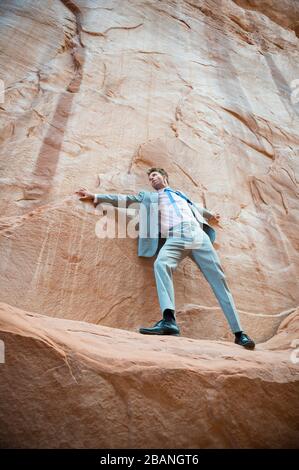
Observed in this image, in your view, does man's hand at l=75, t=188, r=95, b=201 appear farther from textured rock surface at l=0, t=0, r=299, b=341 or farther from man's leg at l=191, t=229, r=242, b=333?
man's leg at l=191, t=229, r=242, b=333

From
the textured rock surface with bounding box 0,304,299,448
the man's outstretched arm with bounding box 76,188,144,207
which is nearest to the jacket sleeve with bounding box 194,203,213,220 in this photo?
the man's outstretched arm with bounding box 76,188,144,207

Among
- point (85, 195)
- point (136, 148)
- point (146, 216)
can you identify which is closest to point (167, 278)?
point (146, 216)

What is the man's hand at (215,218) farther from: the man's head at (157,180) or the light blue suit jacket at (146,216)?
the man's head at (157,180)

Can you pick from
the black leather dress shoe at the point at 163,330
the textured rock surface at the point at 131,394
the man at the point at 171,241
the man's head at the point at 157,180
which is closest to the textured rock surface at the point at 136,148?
the man at the point at 171,241

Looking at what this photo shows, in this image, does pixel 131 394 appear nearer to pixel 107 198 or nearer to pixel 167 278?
pixel 167 278

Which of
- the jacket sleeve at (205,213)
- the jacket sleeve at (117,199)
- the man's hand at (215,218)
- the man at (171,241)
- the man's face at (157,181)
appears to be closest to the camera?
the man at (171,241)

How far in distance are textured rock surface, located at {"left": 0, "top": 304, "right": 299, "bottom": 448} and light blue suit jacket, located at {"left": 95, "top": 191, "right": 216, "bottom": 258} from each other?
6.32 ft

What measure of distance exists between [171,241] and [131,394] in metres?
2.39

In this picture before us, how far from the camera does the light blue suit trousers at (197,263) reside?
461 centimetres

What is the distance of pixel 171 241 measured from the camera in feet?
16.9

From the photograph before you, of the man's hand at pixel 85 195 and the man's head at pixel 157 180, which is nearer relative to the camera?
the man's hand at pixel 85 195

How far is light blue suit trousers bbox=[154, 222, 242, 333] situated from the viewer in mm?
4609

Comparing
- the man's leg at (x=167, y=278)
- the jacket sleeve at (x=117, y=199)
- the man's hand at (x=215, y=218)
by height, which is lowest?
the jacket sleeve at (x=117, y=199)
